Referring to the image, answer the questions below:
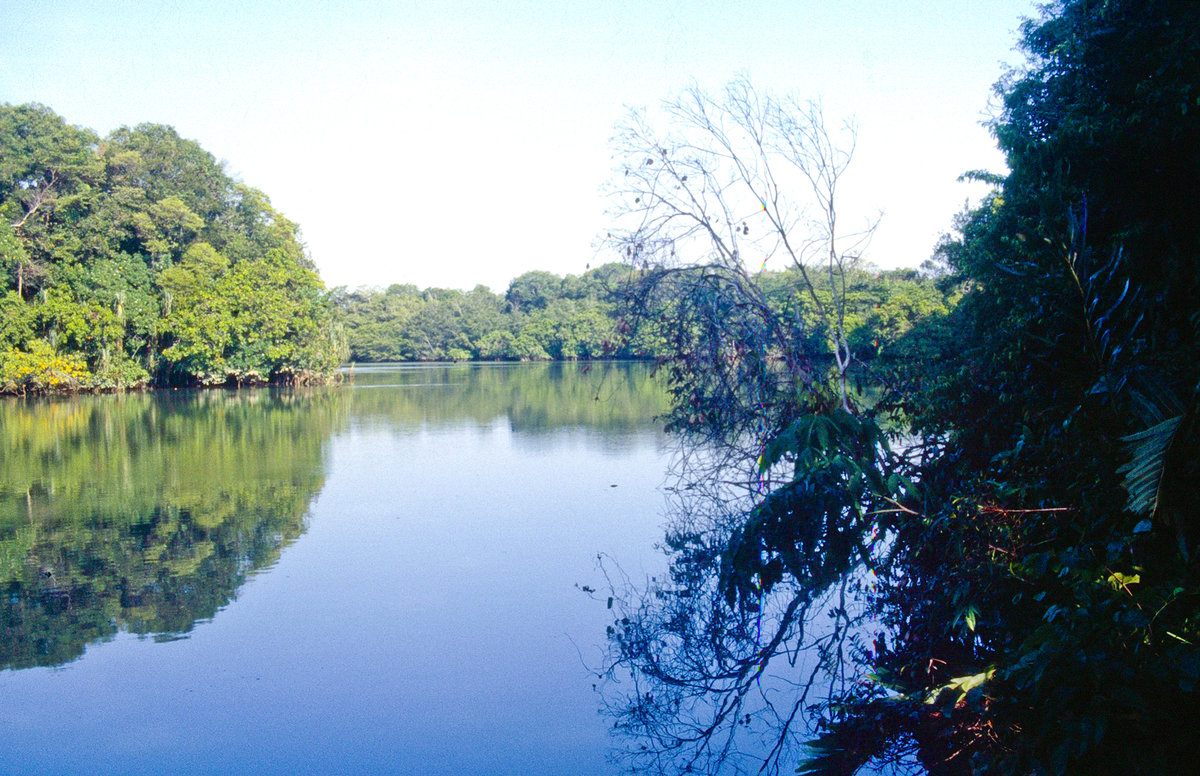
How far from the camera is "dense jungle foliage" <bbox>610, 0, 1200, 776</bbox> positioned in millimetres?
2793

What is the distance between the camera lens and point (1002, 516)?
364 centimetres

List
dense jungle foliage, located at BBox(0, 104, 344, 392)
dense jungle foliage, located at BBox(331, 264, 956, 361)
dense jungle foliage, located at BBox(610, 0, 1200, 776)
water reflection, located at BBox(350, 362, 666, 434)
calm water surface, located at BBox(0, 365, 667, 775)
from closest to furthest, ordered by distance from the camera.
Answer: dense jungle foliage, located at BBox(610, 0, 1200, 776)
calm water surface, located at BBox(0, 365, 667, 775)
water reflection, located at BBox(350, 362, 666, 434)
dense jungle foliage, located at BBox(0, 104, 344, 392)
dense jungle foliage, located at BBox(331, 264, 956, 361)

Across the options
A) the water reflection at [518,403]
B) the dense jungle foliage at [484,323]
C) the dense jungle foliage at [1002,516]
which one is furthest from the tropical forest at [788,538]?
the dense jungle foliage at [484,323]

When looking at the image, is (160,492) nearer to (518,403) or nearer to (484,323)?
(518,403)

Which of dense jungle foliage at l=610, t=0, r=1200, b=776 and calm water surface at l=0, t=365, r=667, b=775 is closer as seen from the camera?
dense jungle foliage at l=610, t=0, r=1200, b=776

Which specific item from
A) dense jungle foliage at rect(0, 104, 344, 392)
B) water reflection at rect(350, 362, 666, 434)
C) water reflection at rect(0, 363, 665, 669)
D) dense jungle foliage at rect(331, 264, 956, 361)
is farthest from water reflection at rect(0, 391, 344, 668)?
dense jungle foliage at rect(331, 264, 956, 361)

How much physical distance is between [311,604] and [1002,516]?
18.1 feet

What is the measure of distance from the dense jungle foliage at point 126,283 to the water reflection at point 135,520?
12502mm

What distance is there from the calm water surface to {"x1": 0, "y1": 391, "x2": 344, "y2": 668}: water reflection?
4cm

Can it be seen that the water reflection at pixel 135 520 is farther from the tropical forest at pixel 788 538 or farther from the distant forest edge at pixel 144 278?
the distant forest edge at pixel 144 278

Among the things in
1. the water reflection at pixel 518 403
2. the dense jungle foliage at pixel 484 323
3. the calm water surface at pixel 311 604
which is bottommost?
the calm water surface at pixel 311 604

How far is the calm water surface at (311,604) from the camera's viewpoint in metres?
4.77

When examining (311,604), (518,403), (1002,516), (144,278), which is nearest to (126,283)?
(144,278)

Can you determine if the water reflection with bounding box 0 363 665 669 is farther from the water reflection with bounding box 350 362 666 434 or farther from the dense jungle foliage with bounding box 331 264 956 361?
the dense jungle foliage with bounding box 331 264 956 361
